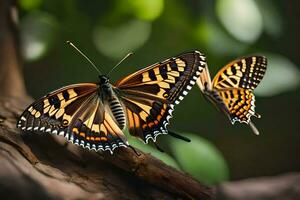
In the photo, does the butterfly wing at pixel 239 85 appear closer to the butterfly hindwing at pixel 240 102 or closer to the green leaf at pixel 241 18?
the butterfly hindwing at pixel 240 102

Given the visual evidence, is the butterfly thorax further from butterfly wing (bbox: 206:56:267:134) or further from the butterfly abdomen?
butterfly wing (bbox: 206:56:267:134)

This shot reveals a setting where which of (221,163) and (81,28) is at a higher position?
(81,28)

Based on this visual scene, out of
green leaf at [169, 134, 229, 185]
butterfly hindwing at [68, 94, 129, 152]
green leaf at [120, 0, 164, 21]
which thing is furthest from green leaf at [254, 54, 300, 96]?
butterfly hindwing at [68, 94, 129, 152]

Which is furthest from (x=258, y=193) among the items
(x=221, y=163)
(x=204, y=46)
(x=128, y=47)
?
(x=128, y=47)

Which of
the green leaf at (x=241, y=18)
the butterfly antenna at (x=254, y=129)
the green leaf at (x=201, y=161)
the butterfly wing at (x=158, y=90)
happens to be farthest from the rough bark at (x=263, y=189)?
the green leaf at (x=241, y=18)

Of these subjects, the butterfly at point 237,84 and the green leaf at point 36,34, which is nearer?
the butterfly at point 237,84

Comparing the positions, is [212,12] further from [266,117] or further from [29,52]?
[29,52]
